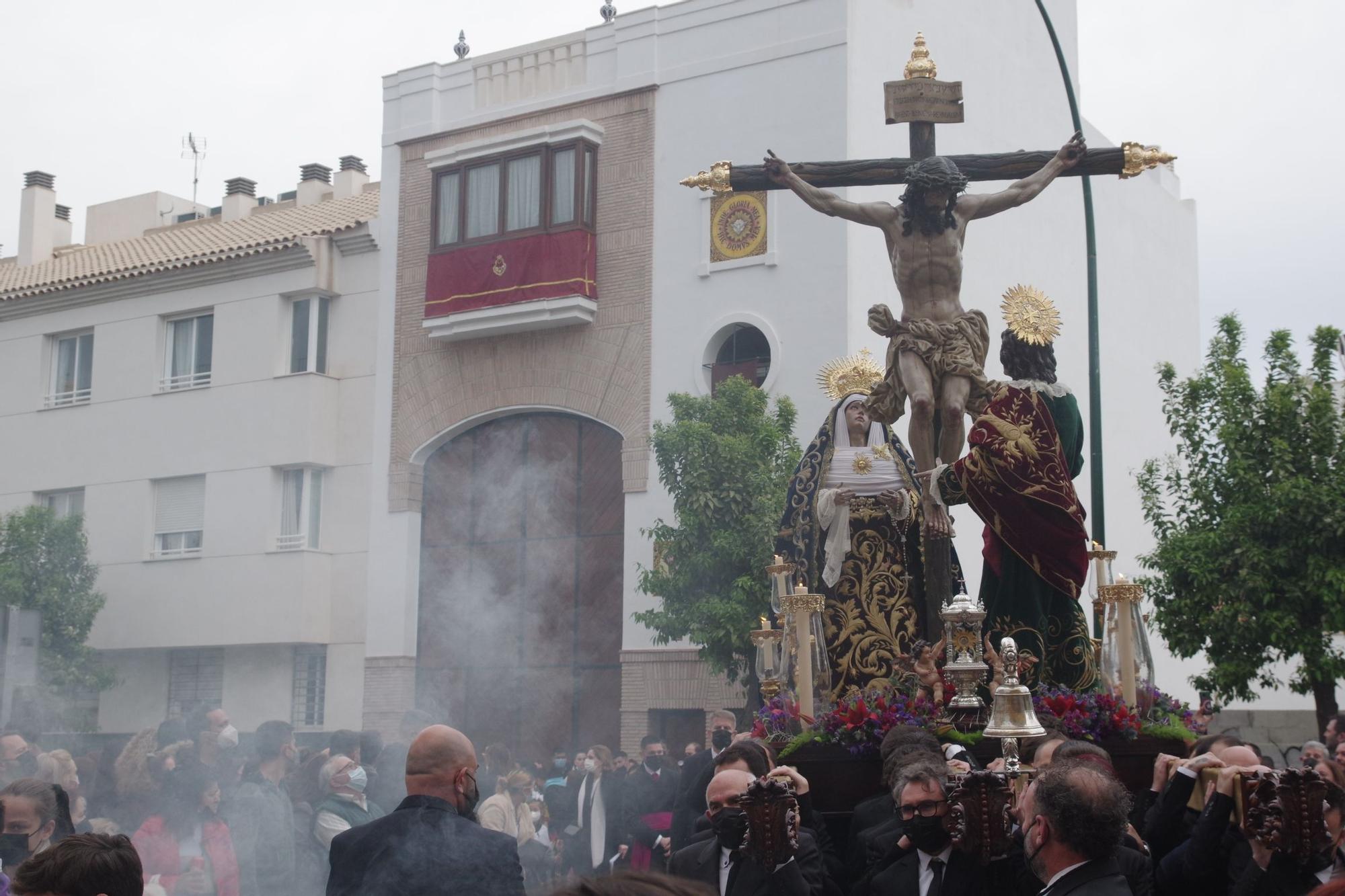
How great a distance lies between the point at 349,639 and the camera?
74.2 feet

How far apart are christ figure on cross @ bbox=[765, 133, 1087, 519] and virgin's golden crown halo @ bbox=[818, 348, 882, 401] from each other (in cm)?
39

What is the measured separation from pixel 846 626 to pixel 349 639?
16.2m

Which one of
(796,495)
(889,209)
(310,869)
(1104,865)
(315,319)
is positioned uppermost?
(315,319)

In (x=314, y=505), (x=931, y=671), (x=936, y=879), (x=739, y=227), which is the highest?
(x=739, y=227)

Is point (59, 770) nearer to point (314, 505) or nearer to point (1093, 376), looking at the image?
point (1093, 376)

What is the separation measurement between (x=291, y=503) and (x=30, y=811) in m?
17.8

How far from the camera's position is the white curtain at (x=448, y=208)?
73.6 feet

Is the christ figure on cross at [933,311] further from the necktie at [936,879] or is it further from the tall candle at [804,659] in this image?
the necktie at [936,879]

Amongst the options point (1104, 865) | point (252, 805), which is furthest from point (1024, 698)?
point (252, 805)

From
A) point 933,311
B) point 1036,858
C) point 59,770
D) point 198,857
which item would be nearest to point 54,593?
point 59,770

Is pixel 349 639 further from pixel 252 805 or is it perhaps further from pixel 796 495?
pixel 796 495

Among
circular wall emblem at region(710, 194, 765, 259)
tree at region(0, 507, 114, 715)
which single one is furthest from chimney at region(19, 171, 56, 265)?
circular wall emblem at region(710, 194, 765, 259)

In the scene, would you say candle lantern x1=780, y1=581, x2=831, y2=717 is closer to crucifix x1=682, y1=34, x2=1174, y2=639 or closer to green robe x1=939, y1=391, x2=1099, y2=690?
crucifix x1=682, y1=34, x2=1174, y2=639

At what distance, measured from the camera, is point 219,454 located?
77.6 ft
